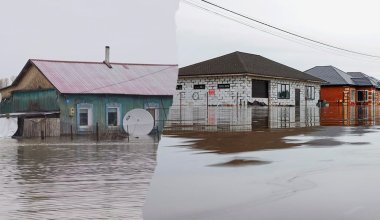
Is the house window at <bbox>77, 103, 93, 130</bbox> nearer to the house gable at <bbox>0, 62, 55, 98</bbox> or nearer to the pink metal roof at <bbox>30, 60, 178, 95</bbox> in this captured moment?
the pink metal roof at <bbox>30, 60, 178, 95</bbox>

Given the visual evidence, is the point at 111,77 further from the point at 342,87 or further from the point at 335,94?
the point at 335,94

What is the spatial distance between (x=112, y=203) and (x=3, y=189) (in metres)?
1.91

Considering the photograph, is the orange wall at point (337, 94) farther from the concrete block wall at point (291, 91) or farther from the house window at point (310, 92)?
the concrete block wall at point (291, 91)

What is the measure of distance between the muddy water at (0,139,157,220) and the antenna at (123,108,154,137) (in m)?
0.36

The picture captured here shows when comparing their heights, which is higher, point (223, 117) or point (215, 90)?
point (215, 90)

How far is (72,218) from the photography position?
4.67 m

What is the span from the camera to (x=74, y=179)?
706cm

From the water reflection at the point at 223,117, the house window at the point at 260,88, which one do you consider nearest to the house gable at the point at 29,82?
the water reflection at the point at 223,117

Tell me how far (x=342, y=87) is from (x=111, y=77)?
11809 millimetres

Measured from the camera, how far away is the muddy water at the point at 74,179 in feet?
16.5

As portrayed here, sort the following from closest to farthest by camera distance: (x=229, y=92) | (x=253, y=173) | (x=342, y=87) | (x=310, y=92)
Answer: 1. (x=253, y=173)
2. (x=229, y=92)
3. (x=310, y=92)
4. (x=342, y=87)

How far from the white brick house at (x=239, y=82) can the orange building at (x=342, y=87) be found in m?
2.09

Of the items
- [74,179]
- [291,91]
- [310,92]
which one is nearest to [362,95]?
[310,92]

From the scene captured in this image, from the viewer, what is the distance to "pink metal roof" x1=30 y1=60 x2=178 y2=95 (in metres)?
6.46
